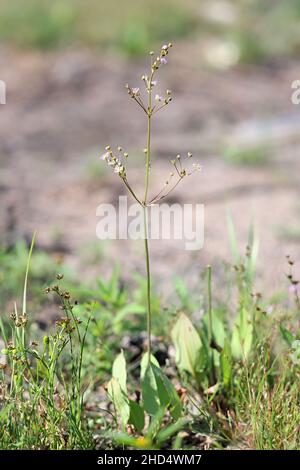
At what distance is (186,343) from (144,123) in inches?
180

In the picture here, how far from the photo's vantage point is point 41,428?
77.2 inches

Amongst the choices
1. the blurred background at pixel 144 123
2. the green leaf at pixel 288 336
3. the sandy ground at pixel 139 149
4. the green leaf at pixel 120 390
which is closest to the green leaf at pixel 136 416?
the green leaf at pixel 120 390

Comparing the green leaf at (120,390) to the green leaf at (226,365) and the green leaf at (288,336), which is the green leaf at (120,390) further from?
the green leaf at (288,336)

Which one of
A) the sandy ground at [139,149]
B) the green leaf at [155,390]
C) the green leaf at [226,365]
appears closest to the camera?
the green leaf at [155,390]

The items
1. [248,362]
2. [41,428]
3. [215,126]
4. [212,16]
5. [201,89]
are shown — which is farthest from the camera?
[212,16]

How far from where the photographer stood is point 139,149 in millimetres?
5914

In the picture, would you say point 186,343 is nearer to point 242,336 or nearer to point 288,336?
point 242,336

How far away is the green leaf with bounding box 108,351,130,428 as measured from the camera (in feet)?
6.85

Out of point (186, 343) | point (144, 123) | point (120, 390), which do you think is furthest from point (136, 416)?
point (144, 123)

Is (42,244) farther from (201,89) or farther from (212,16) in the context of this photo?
(212,16)

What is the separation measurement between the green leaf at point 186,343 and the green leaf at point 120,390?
0.27 meters

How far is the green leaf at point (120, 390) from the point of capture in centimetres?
209

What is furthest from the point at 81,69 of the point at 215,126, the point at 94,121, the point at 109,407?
the point at 109,407

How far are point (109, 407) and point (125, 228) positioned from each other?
76.8 inches
